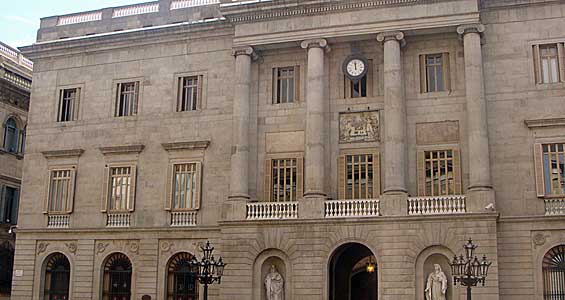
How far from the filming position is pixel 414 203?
2880 centimetres

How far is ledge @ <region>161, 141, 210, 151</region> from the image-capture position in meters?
33.2

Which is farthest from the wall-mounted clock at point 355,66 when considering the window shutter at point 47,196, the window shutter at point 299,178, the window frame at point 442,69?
the window shutter at point 47,196

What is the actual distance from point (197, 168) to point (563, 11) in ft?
56.5

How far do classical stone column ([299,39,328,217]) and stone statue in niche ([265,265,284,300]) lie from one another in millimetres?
2883

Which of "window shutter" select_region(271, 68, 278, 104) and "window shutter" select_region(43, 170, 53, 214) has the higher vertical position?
"window shutter" select_region(271, 68, 278, 104)

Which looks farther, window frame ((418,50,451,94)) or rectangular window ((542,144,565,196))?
window frame ((418,50,451,94))

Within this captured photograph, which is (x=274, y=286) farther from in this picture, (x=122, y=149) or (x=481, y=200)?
(x=122, y=149)

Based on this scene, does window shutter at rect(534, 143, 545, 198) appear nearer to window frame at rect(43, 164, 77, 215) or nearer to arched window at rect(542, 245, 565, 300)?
arched window at rect(542, 245, 565, 300)

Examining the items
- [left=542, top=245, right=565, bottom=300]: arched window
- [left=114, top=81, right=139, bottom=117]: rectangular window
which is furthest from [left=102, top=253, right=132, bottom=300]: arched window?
[left=542, top=245, right=565, bottom=300]: arched window

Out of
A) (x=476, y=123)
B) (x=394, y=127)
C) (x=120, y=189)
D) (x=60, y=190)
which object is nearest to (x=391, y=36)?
(x=394, y=127)

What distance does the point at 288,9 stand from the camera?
31.9 m

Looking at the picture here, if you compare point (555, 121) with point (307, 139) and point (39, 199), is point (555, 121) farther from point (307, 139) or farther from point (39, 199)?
point (39, 199)

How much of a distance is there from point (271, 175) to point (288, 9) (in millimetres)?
7430

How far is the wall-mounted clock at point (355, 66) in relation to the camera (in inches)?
1225
